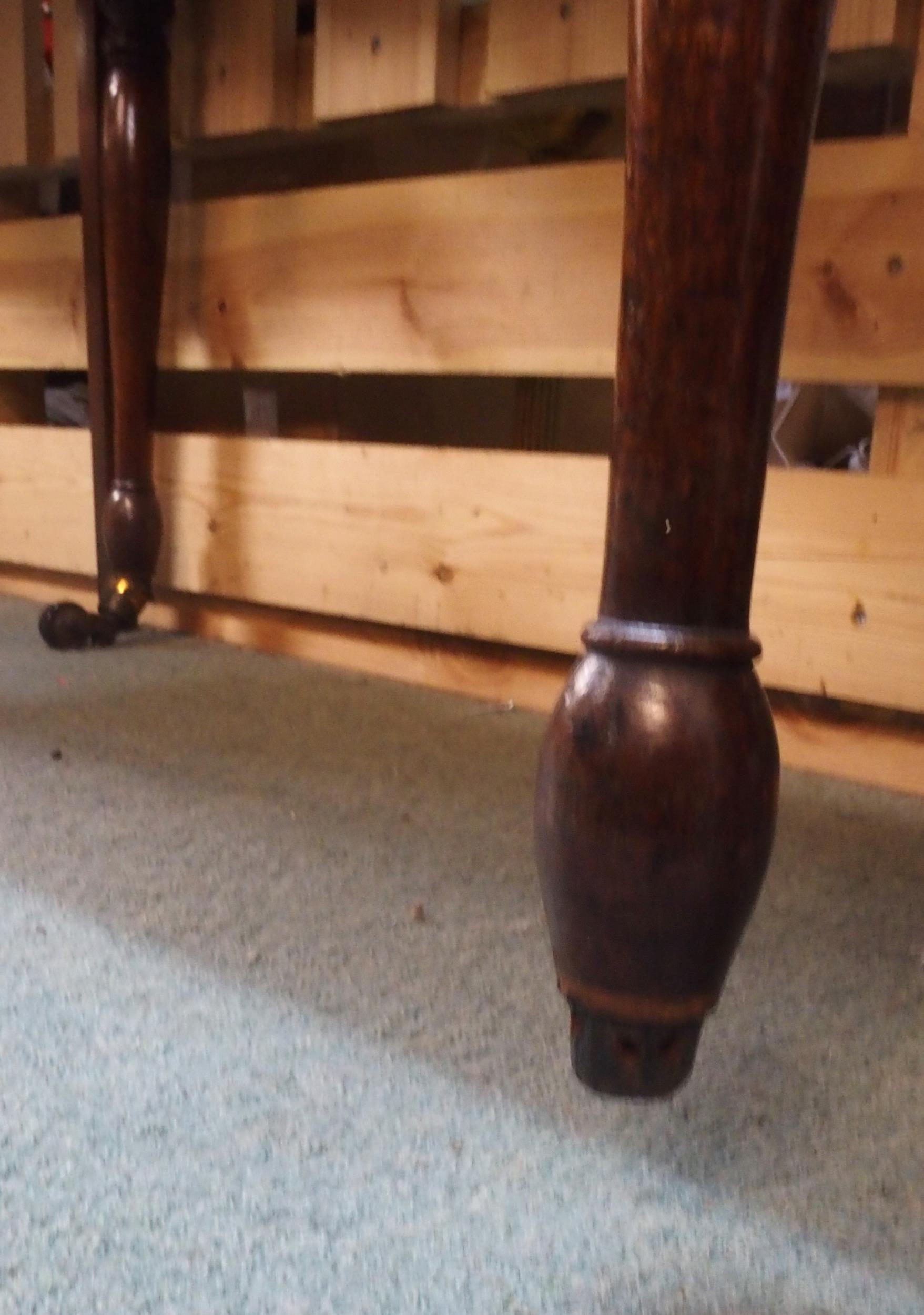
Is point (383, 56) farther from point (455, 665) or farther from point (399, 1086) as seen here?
point (399, 1086)

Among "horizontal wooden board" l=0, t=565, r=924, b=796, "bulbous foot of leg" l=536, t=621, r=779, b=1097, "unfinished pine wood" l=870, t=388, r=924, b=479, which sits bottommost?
"horizontal wooden board" l=0, t=565, r=924, b=796

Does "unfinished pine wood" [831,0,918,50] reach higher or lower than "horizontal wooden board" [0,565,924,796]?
higher

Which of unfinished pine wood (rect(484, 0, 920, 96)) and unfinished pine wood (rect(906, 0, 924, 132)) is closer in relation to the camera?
unfinished pine wood (rect(906, 0, 924, 132))

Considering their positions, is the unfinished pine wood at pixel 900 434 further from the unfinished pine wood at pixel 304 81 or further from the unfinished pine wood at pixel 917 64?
the unfinished pine wood at pixel 304 81

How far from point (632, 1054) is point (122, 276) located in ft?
3.32

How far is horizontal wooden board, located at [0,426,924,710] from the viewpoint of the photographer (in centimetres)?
81

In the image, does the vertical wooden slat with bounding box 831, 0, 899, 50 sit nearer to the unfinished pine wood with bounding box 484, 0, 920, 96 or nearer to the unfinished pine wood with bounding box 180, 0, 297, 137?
the unfinished pine wood with bounding box 484, 0, 920, 96

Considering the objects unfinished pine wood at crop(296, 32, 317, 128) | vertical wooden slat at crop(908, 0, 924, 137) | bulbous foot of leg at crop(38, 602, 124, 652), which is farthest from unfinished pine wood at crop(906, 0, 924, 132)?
bulbous foot of leg at crop(38, 602, 124, 652)

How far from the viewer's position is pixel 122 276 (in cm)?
109

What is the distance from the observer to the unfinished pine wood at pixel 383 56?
3.20 ft

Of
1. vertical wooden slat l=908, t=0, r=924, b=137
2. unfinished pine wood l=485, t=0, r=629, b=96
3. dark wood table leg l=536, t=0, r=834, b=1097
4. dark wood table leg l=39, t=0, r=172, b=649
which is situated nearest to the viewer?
dark wood table leg l=536, t=0, r=834, b=1097

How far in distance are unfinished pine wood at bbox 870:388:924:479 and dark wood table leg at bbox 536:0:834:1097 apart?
0.58 m

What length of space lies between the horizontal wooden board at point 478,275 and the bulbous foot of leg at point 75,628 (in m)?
0.30

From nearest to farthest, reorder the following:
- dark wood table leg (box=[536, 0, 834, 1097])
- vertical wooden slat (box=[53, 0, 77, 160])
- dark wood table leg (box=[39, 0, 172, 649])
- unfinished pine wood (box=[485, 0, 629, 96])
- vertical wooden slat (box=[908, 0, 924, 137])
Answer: dark wood table leg (box=[536, 0, 834, 1097])
vertical wooden slat (box=[908, 0, 924, 137])
unfinished pine wood (box=[485, 0, 629, 96])
dark wood table leg (box=[39, 0, 172, 649])
vertical wooden slat (box=[53, 0, 77, 160])
